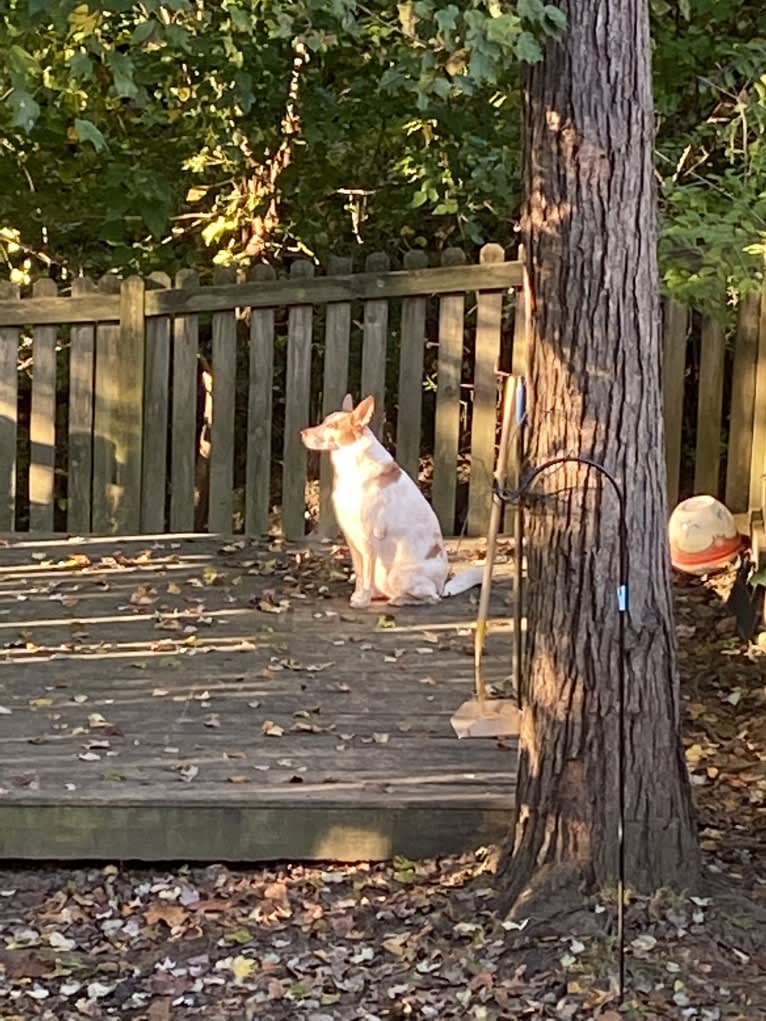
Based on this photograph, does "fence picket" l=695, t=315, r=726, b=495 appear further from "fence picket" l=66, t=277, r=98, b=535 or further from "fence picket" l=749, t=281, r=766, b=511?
"fence picket" l=66, t=277, r=98, b=535

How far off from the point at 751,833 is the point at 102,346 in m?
4.91

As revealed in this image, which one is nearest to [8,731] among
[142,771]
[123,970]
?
[142,771]

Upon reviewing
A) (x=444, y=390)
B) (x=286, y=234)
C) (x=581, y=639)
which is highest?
(x=286, y=234)

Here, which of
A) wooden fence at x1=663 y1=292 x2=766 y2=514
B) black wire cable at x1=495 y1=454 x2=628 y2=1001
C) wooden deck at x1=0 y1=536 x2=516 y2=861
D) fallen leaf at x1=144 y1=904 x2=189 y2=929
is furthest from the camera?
wooden fence at x1=663 y1=292 x2=766 y2=514

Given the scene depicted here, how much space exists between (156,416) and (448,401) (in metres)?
1.63

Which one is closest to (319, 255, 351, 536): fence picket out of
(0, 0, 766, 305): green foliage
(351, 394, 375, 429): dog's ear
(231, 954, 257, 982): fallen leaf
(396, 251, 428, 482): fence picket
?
(396, 251, 428, 482): fence picket

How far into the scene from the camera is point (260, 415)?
7.95m

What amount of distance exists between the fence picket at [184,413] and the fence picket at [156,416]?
0.16 feet

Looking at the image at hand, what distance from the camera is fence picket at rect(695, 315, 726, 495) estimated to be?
24.6 feet

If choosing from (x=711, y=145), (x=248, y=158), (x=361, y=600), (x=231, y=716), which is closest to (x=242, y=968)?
(x=231, y=716)

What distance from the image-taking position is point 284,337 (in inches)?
365

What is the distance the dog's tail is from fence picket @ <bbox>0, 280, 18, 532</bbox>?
2.75 metres

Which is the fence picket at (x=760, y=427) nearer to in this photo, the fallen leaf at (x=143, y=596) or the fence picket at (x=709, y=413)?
the fence picket at (x=709, y=413)

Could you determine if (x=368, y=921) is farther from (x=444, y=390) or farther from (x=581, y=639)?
(x=444, y=390)
